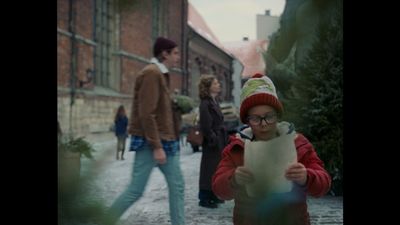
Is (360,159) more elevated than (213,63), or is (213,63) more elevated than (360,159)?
(213,63)

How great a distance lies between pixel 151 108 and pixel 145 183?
392 mm

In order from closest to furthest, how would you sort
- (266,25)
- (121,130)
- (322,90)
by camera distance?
(266,25)
(121,130)
(322,90)

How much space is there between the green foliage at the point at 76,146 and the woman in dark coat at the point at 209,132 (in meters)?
1.07

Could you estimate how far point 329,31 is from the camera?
216 centimetres

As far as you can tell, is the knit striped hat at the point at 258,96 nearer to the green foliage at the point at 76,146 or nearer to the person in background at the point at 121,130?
the green foliage at the point at 76,146

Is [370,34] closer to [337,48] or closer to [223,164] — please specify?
[223,164]

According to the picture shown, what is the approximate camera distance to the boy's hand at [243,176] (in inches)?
50.1

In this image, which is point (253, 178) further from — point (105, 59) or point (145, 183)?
point (105, 59)

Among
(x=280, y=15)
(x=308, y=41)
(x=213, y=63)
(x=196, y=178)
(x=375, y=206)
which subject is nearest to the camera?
(x=375, y=206)

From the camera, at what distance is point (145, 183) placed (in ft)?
7.36

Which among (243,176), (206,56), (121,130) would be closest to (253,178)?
(243,176)

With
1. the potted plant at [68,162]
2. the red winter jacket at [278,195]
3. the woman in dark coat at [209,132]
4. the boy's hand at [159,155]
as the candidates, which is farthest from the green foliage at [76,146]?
the woman in dark coat at [209,132]
